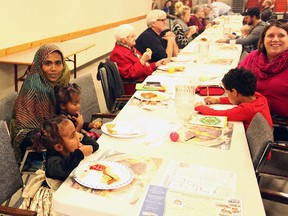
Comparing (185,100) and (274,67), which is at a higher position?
(274,67)

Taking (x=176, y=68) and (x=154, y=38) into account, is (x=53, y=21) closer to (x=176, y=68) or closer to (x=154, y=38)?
(x=154, y=38)

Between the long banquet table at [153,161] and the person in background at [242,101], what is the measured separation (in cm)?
8

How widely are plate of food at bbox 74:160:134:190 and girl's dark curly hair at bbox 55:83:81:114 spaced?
824 mm

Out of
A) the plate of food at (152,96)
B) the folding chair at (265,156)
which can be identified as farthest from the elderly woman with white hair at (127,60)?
the folding chair at (265,156)

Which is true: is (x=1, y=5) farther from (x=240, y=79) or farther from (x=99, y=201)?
(x=99, y=201)

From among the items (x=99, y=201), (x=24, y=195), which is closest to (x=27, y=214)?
(x=24, y=195)

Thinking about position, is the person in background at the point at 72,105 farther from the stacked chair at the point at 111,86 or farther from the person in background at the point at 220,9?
the person in background at the point at 220,9

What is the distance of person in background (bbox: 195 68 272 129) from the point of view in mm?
2027

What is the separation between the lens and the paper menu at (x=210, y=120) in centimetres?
192

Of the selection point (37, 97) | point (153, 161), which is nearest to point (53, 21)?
→ point (37, 97)

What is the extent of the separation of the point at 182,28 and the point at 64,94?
12.7ft

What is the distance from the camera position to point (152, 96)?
2.39 meters

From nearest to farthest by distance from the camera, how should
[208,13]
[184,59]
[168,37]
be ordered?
[184,59], [168,37], [208,13]

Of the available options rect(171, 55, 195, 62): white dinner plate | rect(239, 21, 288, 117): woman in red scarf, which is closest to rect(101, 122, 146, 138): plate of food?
rect(239, 21, 288, 117): woman in red scarf
